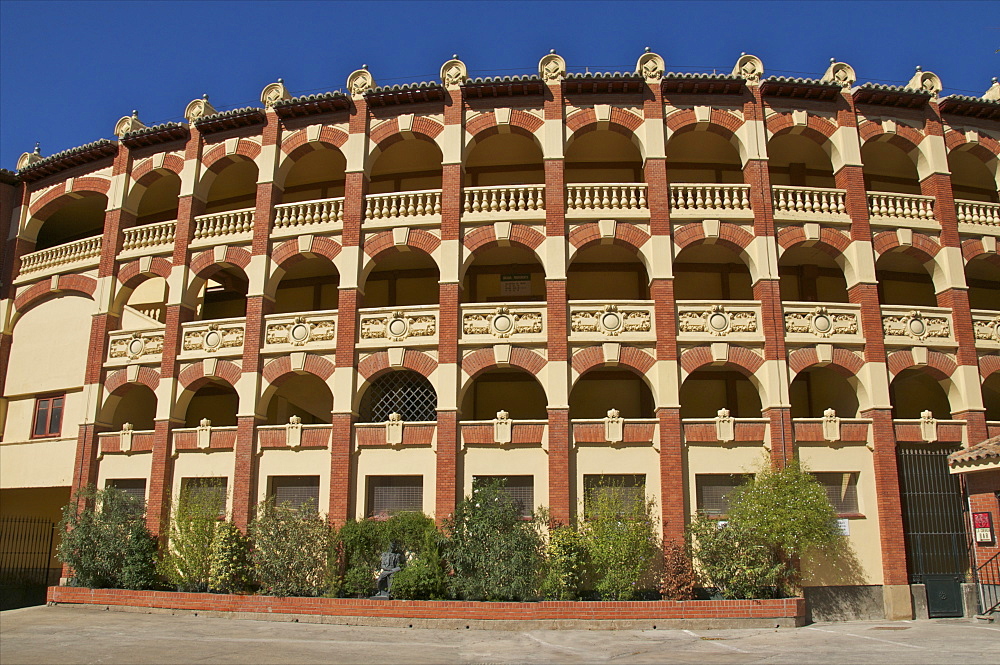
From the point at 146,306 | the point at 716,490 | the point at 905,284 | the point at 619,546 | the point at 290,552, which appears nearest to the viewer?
the point at 619,546

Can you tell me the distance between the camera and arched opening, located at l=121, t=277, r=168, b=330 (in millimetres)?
27344

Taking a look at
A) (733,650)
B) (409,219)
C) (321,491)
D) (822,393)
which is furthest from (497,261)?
→ (733,650)

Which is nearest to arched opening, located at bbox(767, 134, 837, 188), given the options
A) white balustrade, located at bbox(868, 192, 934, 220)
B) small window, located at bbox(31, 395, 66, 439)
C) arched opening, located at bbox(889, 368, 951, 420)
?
white balustrade, located at bbox(868, 192, 934, 220)

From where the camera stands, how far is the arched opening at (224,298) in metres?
29.4

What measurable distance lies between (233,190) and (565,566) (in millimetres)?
19196

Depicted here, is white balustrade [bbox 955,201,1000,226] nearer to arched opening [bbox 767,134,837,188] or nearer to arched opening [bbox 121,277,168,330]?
arched opening [bbox 767,134,837,188]

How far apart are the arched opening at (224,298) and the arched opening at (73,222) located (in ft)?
19.6

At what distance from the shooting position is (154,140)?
1102 inches

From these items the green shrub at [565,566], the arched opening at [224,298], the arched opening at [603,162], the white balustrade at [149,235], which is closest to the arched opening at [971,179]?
the arched opening at [603,162]

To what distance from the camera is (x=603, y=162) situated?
2733cm

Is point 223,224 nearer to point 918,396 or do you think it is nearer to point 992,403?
point 918,396

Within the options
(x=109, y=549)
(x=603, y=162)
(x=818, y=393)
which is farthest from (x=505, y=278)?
(x=109, y=549)

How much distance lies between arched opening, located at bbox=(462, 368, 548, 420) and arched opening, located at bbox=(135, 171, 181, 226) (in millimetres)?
13820

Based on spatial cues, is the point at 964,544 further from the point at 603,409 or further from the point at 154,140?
the point at 154,140
